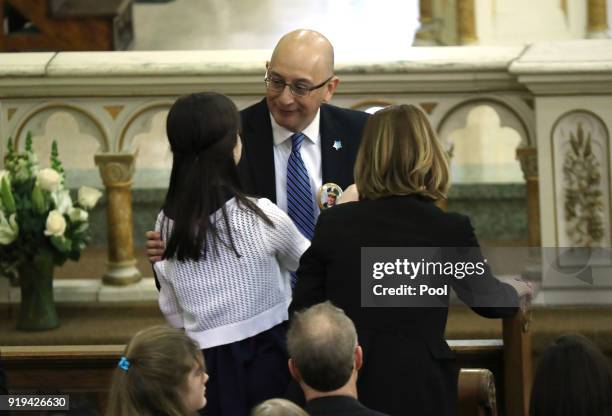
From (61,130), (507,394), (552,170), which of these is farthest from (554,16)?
(507,394)

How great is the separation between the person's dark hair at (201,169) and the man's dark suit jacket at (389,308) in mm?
182

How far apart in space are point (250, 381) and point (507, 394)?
42.4 inches

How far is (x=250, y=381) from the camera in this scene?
3.70 m

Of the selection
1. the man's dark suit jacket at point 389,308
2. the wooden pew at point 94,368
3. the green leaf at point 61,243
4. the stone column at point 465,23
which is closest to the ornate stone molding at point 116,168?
the green leaf at point 61,243

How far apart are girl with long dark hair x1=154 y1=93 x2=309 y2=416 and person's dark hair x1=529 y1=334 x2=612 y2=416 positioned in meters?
0.71

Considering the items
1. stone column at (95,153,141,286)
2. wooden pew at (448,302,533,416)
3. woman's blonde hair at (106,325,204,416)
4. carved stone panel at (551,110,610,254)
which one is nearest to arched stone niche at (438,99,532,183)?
carved stone panel at (551,110,610,254)

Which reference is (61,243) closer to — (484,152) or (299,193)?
(299,193)

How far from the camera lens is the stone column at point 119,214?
19.1ft

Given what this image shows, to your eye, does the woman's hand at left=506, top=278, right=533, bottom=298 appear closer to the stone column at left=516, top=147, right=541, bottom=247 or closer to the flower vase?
the stone column at left=516, top=147, right=541, bottom=247

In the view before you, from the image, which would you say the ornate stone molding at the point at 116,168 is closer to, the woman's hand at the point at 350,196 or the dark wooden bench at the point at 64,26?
the woman's hand at the point at 350,196

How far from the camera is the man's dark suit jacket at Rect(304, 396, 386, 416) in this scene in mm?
3131

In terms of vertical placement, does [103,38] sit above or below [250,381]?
above

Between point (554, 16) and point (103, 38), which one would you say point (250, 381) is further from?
point (103, 38)

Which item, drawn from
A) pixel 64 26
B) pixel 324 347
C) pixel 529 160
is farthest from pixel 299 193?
pixel 64 26
